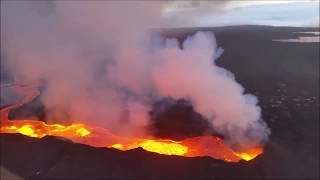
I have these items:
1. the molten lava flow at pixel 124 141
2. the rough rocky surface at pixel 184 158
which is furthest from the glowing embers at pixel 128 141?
the rough rocky surface at pixel 184 158

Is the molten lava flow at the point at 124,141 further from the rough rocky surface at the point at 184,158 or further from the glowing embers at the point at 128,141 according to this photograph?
the rough rocky surface at the point at 184,158

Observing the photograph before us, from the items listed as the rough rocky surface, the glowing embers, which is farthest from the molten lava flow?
the rough rocky surface

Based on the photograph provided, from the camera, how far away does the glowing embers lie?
830 centimetres

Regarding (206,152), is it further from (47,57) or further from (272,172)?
(47,57)

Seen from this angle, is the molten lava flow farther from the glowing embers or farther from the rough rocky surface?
the rough rocky surface

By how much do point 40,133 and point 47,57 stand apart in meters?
7.37

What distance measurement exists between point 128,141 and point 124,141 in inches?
4.0

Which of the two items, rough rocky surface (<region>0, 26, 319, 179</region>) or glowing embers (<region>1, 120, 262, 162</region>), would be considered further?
glowing embers (<region>1, 120, 262, 162</region>)

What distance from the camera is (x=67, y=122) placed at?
33.6 feet

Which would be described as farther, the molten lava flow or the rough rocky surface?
the molten lava flow

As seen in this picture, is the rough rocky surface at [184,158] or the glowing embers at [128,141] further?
the glowing embers at [128,141]

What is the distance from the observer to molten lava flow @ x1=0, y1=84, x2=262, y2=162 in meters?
8.30

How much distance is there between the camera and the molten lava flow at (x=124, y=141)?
8.30 meters

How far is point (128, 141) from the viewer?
29.6 feet
